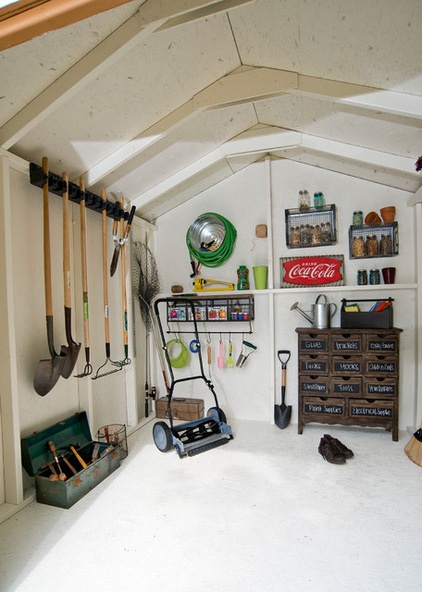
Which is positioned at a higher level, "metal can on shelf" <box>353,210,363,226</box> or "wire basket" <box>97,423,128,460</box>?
"metal can on shelf" <box>353,210,363,226</box>

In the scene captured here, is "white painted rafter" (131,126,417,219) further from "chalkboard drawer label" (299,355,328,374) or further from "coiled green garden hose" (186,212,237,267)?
"chalkboard drawer label" (299,355,328,374)

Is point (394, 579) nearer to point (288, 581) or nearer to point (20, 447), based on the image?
point (288, 581)

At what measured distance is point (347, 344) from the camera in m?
2.72

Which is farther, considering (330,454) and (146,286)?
(146,286)

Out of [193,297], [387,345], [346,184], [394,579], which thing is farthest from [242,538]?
[346,184]

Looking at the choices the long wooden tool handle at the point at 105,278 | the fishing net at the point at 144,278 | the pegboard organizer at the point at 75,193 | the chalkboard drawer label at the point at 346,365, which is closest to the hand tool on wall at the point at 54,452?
the long wooden tool handle at the point at 105,278

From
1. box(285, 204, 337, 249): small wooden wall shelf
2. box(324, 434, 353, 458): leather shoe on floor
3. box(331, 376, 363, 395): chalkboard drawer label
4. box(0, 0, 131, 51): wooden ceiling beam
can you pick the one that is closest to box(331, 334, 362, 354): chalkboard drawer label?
box(331, 376, 363, 395): chalkboard drawer label

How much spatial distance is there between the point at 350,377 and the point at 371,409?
307 mm

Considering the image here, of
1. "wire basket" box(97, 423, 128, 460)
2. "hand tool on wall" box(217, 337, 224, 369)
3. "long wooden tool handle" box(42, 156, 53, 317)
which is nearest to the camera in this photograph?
"long wooden tool handle" box(42, 156, 53, 317)

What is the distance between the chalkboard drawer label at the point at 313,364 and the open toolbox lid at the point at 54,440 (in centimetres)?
184

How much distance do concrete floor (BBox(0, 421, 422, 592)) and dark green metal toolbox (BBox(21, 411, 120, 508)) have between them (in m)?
0.08

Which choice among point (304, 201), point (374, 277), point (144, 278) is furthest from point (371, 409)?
point (144, 278)

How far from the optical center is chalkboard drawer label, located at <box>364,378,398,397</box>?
2.63 m

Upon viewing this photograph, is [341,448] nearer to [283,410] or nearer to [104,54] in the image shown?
[283,410]
